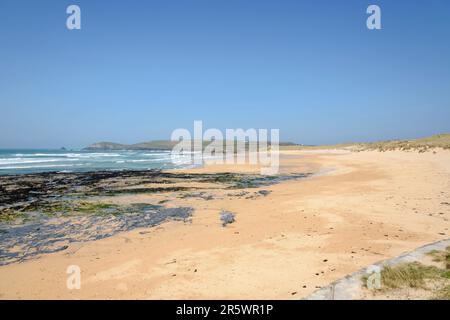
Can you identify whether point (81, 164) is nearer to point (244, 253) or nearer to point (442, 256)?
point (244, 253)

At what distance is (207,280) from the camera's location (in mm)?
5551

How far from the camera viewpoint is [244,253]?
692cm

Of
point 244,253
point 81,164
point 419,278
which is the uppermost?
point 419,278

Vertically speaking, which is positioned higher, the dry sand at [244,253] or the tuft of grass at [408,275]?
the tuft of grass at [408,275]

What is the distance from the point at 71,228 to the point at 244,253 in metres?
6.41

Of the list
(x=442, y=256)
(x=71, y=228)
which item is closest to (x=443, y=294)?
(x=442, y=256)

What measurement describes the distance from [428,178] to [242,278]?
49.4ft

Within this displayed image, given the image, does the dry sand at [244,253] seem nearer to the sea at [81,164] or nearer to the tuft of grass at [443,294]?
the tuft of grass at [443,294]

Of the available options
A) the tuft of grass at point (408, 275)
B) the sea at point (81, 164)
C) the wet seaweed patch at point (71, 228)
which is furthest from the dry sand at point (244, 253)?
the sea at point (81, 164)

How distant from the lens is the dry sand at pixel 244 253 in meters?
5.36

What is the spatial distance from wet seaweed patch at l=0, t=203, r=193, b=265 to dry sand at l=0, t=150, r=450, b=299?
62cm

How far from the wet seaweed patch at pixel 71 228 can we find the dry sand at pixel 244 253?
62cm
